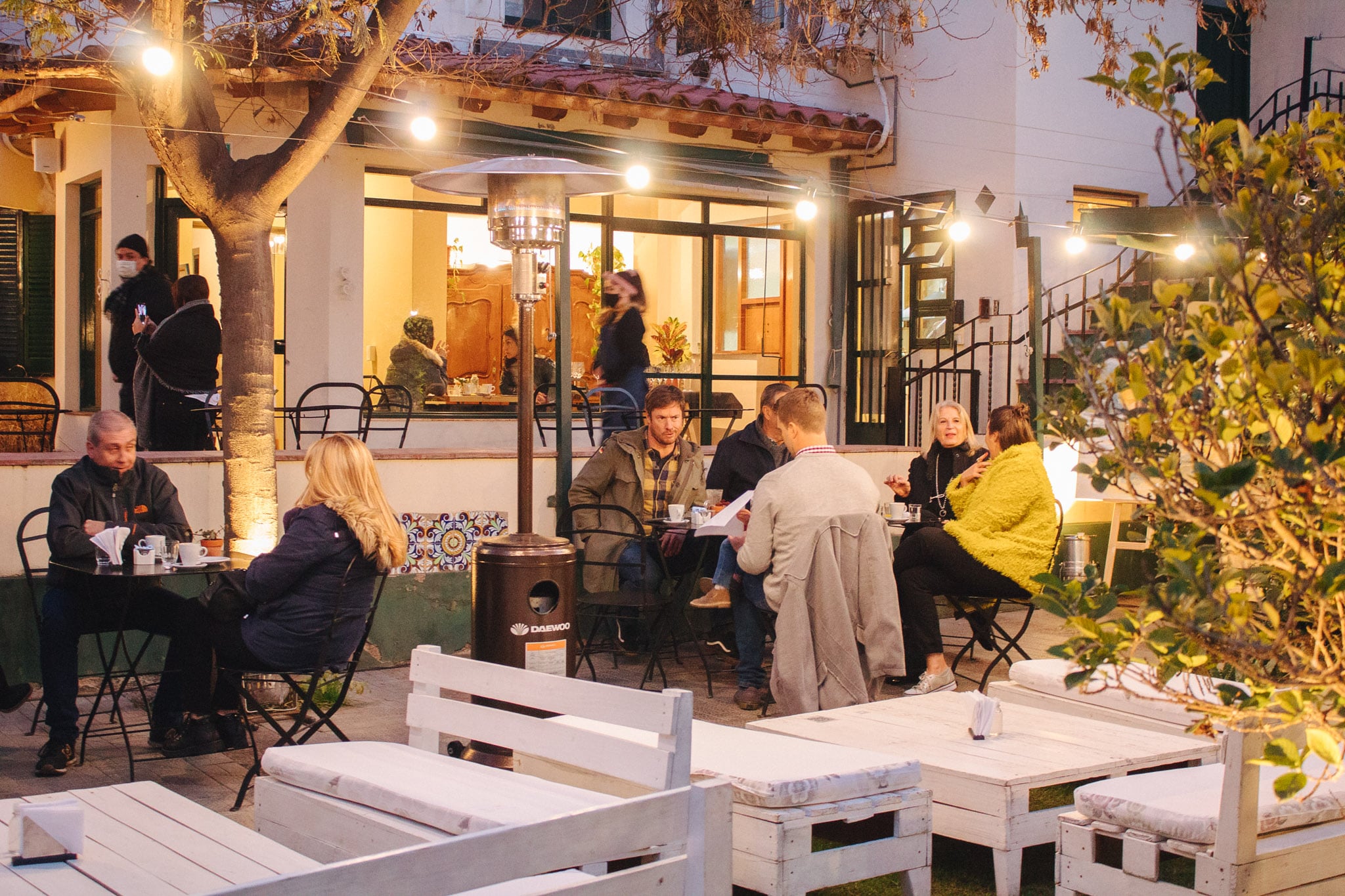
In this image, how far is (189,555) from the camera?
5.51 m

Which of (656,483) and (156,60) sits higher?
(156,60)

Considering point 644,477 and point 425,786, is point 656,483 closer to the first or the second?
point 644,477

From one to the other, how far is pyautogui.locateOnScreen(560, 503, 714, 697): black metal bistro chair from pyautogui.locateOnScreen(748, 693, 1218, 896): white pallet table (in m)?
1.79

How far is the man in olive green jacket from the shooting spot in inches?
300

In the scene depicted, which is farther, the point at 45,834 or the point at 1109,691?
the point at 1109,691

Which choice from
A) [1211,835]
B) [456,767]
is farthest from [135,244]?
[1211,835]

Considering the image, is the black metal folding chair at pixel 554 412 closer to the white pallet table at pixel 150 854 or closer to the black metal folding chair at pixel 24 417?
the black metal folding chair at pixel 24 417

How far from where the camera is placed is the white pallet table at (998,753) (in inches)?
166

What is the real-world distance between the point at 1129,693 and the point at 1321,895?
1538mm

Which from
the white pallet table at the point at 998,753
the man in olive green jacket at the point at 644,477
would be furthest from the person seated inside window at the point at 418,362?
the white pallet table at the point at 998,753

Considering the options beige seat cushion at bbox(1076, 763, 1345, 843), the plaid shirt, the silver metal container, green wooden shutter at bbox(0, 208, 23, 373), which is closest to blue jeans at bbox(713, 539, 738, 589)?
the plaid shirt

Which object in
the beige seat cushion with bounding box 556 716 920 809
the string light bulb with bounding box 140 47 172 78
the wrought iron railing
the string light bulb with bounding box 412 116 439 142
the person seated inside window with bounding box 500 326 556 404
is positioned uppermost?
the wrought iron railing

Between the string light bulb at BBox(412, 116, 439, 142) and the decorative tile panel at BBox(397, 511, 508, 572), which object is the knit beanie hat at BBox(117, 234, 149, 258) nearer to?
the string light bulb at BBox(412, 116, 439, 142)

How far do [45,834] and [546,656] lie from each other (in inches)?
110
